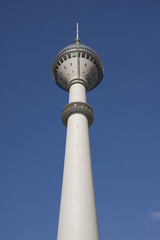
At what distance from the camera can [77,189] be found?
3475 cm

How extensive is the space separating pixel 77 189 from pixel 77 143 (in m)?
7.91

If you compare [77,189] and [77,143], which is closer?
[77,189]

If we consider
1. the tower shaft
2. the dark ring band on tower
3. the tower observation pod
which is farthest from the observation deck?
the tower shaft

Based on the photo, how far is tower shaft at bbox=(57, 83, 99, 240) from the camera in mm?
31653

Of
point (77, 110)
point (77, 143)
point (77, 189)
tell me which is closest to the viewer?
point (77, 189)

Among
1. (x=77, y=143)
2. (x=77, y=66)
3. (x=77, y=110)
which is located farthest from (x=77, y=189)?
(x=77, y=66)

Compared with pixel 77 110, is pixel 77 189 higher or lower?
lower

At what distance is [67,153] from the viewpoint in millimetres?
39875

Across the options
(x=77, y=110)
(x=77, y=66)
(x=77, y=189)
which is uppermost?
(x=77, y=66)

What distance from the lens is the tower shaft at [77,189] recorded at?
31653 mm

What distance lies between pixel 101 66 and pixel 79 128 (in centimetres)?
2025

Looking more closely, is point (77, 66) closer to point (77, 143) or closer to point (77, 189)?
point (77, 143)

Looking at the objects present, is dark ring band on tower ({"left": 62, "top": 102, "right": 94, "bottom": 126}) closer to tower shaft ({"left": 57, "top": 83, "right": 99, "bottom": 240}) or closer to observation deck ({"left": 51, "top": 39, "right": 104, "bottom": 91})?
tower shaft ({"left": 57, "top": 83, "right": 99, "bottom": 240})

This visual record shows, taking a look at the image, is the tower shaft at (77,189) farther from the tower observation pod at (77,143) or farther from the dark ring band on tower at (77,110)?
the dark ring band on tower at (77,110)
